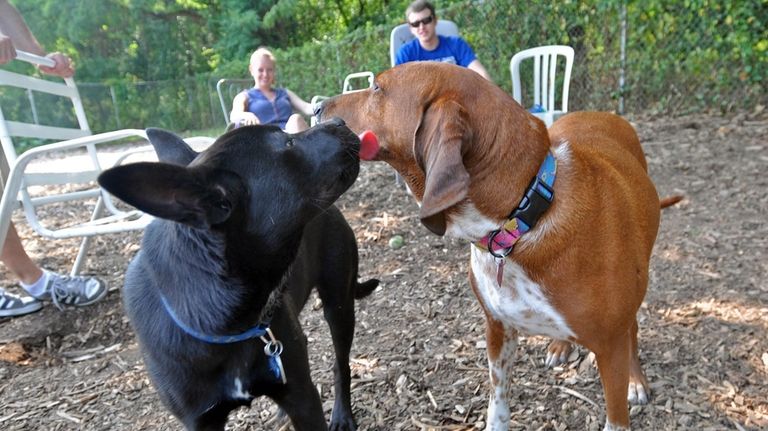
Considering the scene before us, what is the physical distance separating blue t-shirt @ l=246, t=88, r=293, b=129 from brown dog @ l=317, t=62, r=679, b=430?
11.7 ft

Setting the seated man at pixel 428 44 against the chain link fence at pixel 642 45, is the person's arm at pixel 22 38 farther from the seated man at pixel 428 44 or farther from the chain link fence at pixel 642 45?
the chain link fence at pixel 642 45

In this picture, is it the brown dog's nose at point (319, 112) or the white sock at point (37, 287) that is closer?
the brown dog's nose at point (319, 112)

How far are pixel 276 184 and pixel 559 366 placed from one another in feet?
6.33

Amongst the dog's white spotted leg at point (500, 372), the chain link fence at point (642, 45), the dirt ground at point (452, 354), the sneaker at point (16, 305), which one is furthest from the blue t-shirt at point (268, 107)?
the chain link fence at point (642, 45)

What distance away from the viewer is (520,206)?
1.93 metres

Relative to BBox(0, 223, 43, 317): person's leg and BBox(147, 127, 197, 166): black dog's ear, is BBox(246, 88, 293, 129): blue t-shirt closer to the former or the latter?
BBox(0, 223, 43, 317): person's leg

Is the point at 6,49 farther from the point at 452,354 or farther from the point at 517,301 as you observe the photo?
the point at 517,301

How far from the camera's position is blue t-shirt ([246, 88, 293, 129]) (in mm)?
5699

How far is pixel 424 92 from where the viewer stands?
2018mm

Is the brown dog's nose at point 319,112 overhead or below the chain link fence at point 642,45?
overhead

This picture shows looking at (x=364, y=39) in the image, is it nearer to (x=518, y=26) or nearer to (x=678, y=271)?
(x=518, y=26)

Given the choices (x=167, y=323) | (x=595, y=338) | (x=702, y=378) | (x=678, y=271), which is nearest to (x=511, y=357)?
(x=595, y=338)

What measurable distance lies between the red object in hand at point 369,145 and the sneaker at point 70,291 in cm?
288

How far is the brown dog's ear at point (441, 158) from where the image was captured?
5.52 ft
